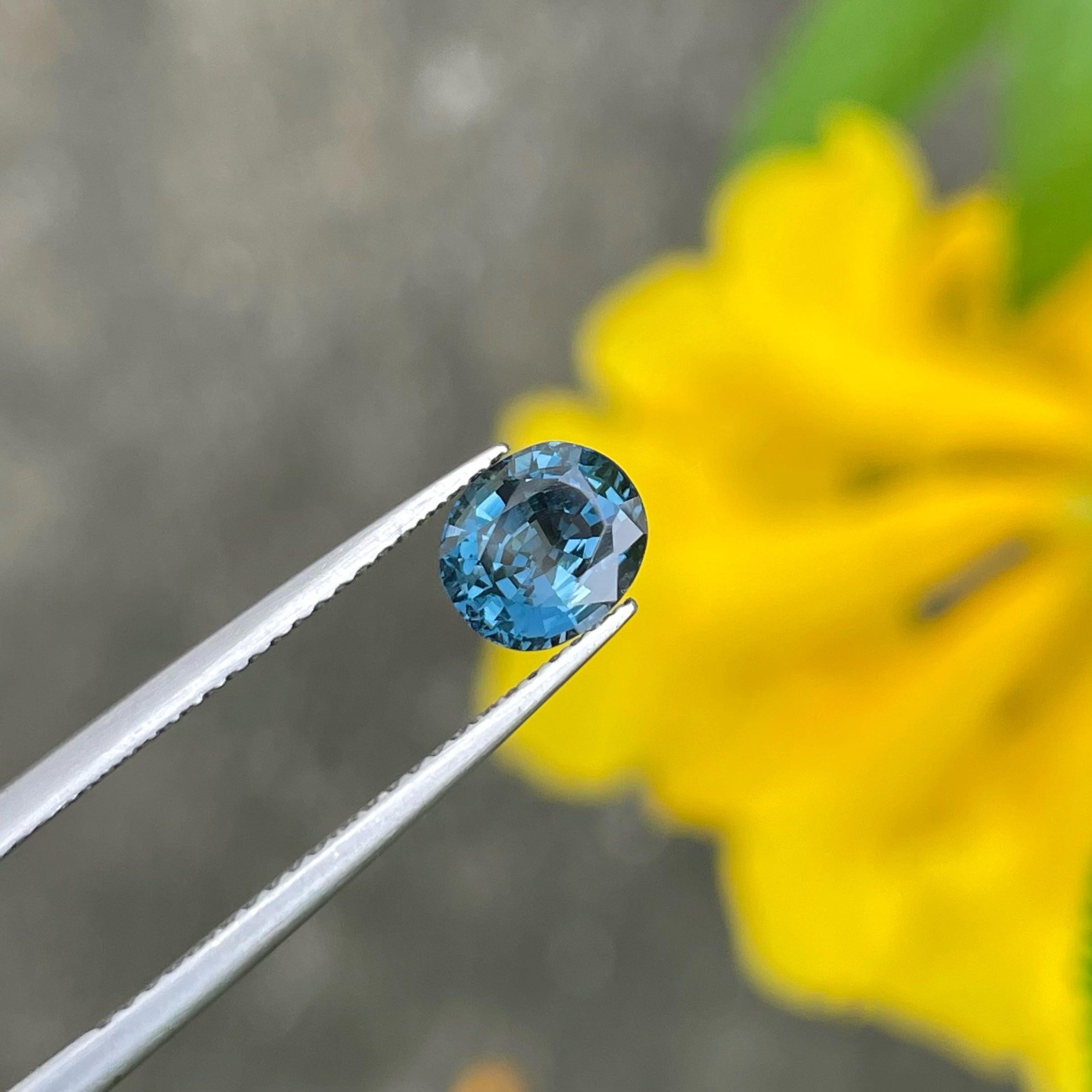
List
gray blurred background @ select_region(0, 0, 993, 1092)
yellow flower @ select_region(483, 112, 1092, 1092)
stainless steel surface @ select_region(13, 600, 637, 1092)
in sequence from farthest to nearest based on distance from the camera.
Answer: gray blurred background @ select_region(0, 0, 993, 1092) < yellow flower @ select_region(483, 112, 1092, 1092) < stainless steel surface @ select_region(13, 600, 637, 1092)

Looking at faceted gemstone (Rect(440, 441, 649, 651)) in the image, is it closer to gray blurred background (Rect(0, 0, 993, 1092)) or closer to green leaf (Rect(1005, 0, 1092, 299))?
green leaf (Rect(1005, 0, 1092, 299))

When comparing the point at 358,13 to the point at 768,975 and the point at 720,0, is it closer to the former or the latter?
the point at 720,0

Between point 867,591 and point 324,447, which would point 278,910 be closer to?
point 867,591

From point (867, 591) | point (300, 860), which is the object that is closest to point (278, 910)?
point (300, 860)

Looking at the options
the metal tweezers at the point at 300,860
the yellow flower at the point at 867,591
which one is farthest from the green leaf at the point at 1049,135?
the metal tweezers at the point at 300,860

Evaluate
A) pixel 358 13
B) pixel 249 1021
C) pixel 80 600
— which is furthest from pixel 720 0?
pixel 249 1021

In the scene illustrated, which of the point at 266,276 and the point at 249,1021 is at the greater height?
the point at 266,276

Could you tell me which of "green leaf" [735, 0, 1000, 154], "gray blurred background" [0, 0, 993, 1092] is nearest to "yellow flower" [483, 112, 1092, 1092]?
"green leaf" [735, 0, 1000, 154]
